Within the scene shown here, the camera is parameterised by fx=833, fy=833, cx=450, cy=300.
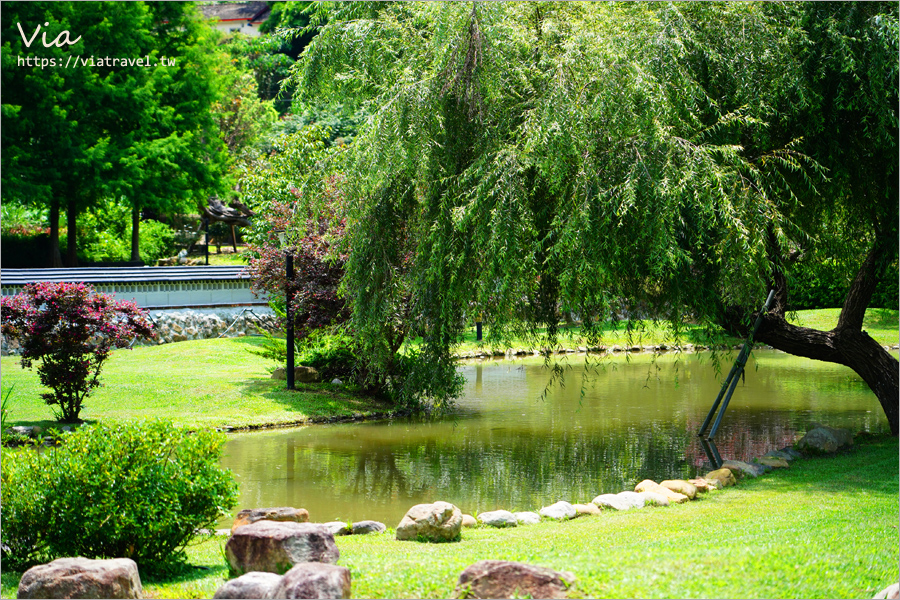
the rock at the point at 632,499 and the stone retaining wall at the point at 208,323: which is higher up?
the stone retaining wall at the point at 208,323

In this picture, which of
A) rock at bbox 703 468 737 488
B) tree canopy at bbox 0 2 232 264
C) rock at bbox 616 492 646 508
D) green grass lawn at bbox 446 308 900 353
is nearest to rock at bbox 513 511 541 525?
rock at bbox 616 492 646 508

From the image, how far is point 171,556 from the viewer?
6035 millimetres

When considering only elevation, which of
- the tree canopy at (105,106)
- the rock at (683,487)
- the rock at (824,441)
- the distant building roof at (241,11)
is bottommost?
the rock at (683,487)

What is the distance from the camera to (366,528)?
25.0 ft

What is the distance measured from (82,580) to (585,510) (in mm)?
4841

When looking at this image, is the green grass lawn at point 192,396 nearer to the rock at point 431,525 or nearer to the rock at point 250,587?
the rock at point 431,525

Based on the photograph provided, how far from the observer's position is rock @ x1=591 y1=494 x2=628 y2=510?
842 cm

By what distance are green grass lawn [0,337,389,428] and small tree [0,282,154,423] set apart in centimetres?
A: 57

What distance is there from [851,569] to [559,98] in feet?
18.2

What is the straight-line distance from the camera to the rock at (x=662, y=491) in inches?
336

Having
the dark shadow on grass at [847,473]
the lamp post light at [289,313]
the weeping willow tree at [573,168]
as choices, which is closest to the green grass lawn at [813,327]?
the lamp post light at [289,313]

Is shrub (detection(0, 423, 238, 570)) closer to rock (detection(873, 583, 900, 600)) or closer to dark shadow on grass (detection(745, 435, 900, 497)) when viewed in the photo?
rock (detection(873, 583, 900, 600))

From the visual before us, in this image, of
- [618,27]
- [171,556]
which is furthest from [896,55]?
[171,556]

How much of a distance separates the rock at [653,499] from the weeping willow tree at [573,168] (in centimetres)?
214
